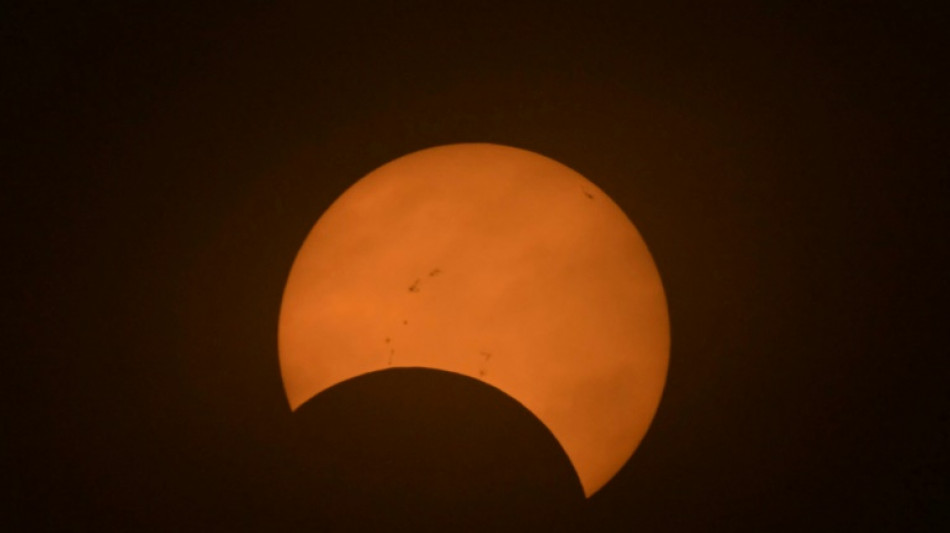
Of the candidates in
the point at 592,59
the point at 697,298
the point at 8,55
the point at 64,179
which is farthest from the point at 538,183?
the point at 8,55

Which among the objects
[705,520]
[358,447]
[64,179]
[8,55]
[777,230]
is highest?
[8,55]

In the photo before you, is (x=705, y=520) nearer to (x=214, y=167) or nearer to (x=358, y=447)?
(x=358, y=447)

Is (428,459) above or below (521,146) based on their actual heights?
below

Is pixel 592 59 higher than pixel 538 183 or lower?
higher
